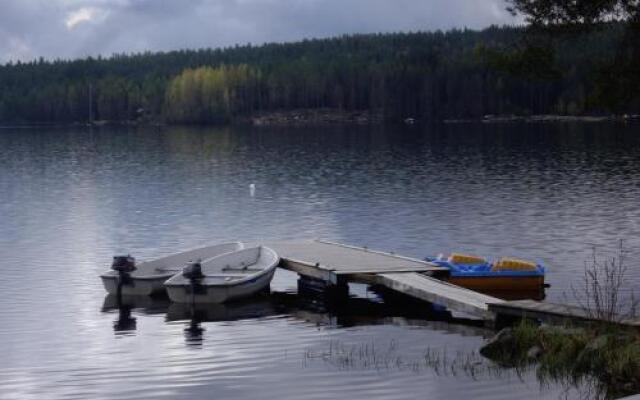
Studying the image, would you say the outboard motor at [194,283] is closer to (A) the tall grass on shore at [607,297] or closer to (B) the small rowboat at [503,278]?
(B) the small rowboat at [503,278]

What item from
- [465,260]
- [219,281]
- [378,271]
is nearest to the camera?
[378,271]

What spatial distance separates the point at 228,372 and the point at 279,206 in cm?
3795

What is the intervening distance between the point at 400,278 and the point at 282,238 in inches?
671

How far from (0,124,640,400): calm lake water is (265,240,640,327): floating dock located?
0.80 m

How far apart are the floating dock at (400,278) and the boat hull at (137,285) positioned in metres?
4.40

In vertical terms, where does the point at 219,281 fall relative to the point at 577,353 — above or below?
below

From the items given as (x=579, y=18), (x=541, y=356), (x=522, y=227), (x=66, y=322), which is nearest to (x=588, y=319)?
(x=541, y=356)

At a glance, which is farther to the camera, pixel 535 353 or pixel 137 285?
pixel 137 285

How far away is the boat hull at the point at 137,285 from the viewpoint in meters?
35.4

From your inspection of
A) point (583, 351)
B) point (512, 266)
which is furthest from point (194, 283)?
point (583, 351)

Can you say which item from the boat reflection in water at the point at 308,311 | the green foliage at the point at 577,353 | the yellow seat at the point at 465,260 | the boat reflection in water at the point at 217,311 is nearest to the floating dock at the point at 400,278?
the boat reflection in water at the point at 308,311

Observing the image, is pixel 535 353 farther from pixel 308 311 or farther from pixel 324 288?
pixel 324 288

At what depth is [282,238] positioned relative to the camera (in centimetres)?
4941

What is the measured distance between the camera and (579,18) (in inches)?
1095
